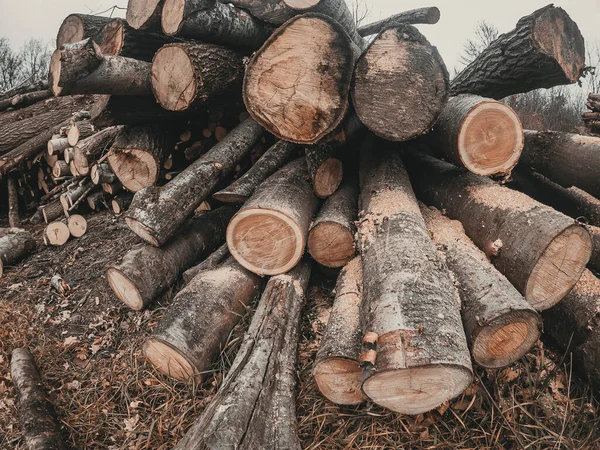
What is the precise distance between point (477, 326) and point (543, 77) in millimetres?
2434

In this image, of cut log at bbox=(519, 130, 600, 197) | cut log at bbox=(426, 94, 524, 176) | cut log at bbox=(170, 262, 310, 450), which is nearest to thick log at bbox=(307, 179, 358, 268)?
cut log at bbox=(170, 262, 310, 450)

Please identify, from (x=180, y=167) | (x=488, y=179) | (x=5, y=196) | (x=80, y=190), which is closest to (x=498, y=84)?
(x=488, y=179)

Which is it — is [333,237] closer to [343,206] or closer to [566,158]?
[343,206]

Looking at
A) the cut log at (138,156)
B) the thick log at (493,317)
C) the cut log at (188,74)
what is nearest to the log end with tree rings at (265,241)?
the thick log at (493,317)

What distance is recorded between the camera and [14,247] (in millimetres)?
4215

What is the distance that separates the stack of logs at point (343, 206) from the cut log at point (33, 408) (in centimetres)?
59

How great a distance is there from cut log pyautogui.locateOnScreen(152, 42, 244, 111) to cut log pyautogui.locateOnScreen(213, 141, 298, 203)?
636 mm

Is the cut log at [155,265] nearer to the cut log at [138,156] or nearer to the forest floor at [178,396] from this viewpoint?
the forest floor at [178,396]

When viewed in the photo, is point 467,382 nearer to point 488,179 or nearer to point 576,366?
point 576,366

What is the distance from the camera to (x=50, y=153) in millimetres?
4863

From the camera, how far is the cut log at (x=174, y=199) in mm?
2875

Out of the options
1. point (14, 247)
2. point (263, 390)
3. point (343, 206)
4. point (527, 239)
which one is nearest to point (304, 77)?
point (343, 206)

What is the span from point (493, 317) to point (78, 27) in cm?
457

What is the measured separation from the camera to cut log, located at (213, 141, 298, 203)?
311 centimetres
